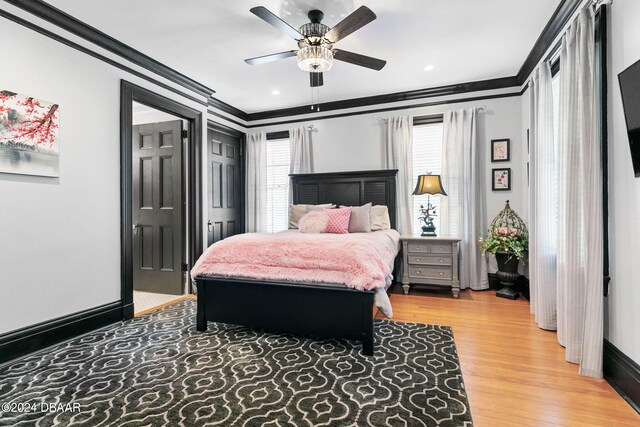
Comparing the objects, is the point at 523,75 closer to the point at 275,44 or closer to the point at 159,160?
the point at 275,44

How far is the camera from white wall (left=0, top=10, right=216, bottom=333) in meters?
2.42

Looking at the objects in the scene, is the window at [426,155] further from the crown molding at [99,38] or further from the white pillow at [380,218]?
the crown molding at [99,38]

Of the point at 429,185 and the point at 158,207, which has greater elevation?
the point at 429,185

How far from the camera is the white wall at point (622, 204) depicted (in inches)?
71.1

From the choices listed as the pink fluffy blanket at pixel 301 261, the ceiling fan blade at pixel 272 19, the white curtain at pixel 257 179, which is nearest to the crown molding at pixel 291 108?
the white curtain at pixel 257 179

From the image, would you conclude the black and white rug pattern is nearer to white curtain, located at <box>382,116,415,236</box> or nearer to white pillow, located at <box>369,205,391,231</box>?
white pillow, located at <box>369,205,391,231</box>

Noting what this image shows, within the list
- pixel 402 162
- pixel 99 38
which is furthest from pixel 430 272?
pixel 99 38

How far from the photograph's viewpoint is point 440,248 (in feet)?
13.2

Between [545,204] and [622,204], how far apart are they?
1.12m

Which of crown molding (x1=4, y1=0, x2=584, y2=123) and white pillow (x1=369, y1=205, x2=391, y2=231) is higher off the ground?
crown molding (x1=4, y1=0, x2=584, y2=123)

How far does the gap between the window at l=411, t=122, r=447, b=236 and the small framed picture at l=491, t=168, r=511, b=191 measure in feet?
2.30

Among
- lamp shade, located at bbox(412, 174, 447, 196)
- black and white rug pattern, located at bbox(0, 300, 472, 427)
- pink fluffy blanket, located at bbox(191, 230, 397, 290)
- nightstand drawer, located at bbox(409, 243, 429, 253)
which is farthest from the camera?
lamp shade, located at bbox(412, 174, 447, 196)

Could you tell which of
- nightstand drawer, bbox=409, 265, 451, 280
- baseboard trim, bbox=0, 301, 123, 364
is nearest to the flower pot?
nightstand drawer, bbox=409, 265, 451, 280

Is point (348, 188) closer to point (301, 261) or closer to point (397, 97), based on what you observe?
point (397, 97)
